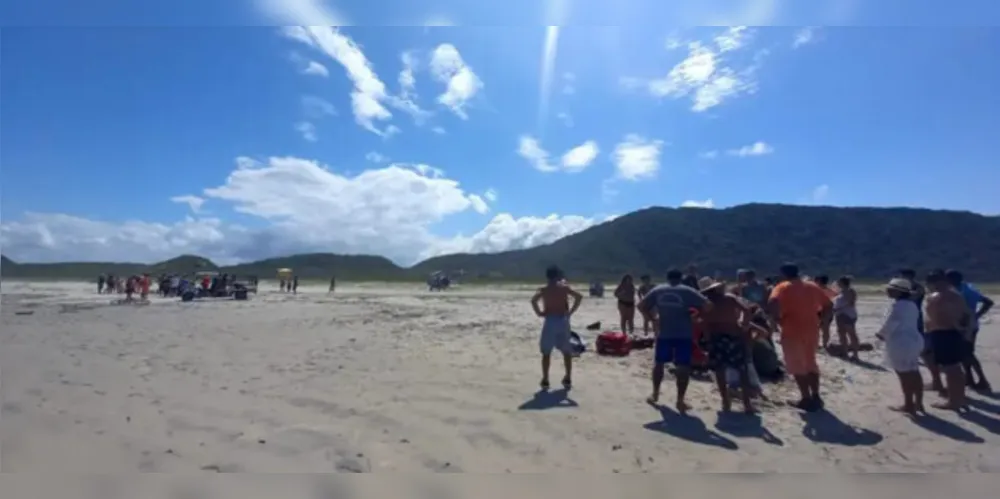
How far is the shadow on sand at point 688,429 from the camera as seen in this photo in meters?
5.78

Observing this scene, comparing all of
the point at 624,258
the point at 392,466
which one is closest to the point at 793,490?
the point at 392,466

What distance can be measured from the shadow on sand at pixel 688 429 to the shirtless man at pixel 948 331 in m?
3.29

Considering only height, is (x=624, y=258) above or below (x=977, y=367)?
above

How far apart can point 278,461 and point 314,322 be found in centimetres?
1457

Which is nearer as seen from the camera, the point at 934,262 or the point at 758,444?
the point at 758,444

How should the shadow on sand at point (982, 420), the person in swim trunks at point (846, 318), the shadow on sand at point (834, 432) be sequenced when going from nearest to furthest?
the shadow on sand at point (834, 432), the shadow on sand at point (982, 420), the person in swim trunks at point (846, 318)

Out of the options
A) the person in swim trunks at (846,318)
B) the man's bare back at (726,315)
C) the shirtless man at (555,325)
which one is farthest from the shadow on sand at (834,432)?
the person in swim trunks at (846,318)

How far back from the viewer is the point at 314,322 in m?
19.0

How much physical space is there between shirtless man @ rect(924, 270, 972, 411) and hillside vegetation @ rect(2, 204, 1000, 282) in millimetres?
130020

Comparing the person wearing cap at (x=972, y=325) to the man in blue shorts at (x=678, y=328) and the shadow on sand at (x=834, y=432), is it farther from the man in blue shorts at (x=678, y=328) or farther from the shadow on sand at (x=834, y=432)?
the man in blue shorts at (x=678, y=328)

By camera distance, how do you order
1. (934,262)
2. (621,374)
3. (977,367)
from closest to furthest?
A: 1. (977,367)
2. (621,374)
3. (934,262)

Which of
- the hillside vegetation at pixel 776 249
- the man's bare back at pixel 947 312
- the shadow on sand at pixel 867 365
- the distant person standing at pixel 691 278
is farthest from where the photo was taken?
the hillside vegetation at pixel 776 249

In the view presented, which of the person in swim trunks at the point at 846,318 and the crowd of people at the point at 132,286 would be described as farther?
the crowd of people at the point at 132,286

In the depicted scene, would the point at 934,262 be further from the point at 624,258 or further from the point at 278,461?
the point at 278,461
